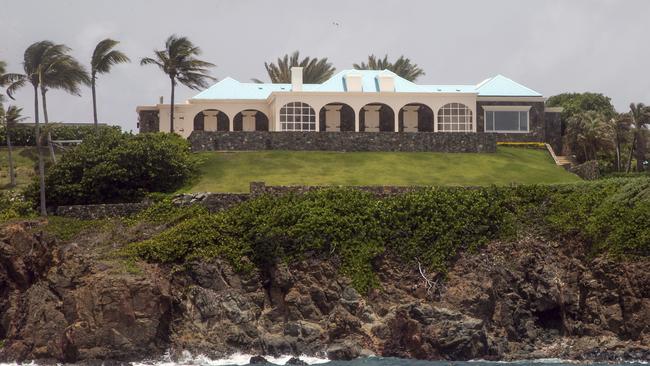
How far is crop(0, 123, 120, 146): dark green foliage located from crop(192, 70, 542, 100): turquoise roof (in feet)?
28.8

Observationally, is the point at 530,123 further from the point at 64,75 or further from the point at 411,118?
the point at 64,75

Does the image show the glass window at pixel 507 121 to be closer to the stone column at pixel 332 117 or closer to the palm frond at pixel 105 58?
the stone column at pixel 332 117

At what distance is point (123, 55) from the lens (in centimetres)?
8100

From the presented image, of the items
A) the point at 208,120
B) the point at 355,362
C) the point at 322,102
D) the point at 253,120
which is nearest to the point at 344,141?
the point at 322,102

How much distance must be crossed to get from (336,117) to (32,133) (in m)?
21.4

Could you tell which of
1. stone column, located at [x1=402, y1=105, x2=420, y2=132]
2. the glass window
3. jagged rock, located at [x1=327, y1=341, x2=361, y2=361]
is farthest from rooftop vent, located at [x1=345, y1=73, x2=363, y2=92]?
jagged rock, located at [x1=327, y1=341, x2=361, y2=361]

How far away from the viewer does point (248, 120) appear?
287 feet

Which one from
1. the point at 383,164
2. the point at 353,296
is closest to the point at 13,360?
the point at 353,296

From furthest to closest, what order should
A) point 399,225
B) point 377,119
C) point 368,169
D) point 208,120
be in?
point 208,120 → point 377,119 → point 368,169 → point 399,225

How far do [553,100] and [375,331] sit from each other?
2340 inches

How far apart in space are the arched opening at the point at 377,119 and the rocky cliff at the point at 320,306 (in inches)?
1022

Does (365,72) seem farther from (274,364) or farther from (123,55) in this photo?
(274,364)

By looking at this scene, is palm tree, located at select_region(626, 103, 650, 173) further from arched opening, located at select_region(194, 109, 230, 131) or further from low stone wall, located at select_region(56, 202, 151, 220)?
low stone wall, located at select_region(56, 202, 151, 220)

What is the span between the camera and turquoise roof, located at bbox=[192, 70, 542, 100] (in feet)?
→ 284
